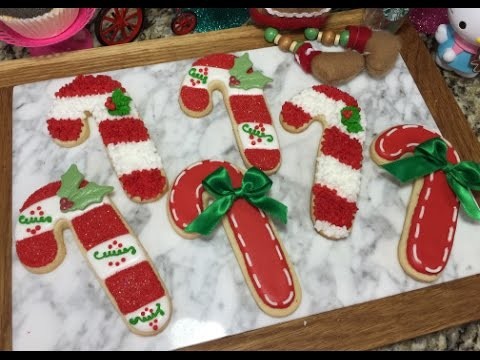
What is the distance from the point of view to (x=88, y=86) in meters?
1.15

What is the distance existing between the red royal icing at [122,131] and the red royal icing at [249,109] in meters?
0.19

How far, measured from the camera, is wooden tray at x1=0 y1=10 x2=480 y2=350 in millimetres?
971

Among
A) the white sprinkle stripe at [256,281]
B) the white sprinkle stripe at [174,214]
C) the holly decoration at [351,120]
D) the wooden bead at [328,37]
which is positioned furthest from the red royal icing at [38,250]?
the wooden bead at [328,37]

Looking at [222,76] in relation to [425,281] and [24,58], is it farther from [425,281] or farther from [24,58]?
[425,281]

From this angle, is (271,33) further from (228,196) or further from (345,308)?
(345,308)

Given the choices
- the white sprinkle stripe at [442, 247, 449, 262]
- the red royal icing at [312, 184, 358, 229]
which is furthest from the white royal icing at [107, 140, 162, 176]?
the white sprinkle stripe at [442, 247, 449, 262]

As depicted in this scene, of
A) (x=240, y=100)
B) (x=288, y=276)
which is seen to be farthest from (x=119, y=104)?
(x=288, y=276)

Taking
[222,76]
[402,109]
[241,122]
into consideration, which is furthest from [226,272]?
[402,109]

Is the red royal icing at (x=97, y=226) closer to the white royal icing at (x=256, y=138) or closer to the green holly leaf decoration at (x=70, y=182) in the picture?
the green holly leaf decoration at (x=70, y=182)

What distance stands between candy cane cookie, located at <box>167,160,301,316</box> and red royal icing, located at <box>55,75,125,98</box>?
0.26 meters

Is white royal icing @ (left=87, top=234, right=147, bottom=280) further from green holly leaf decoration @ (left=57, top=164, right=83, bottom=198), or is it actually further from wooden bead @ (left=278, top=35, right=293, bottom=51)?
wooden bead @ (left=278, top=35, right=293, bottom=51)
